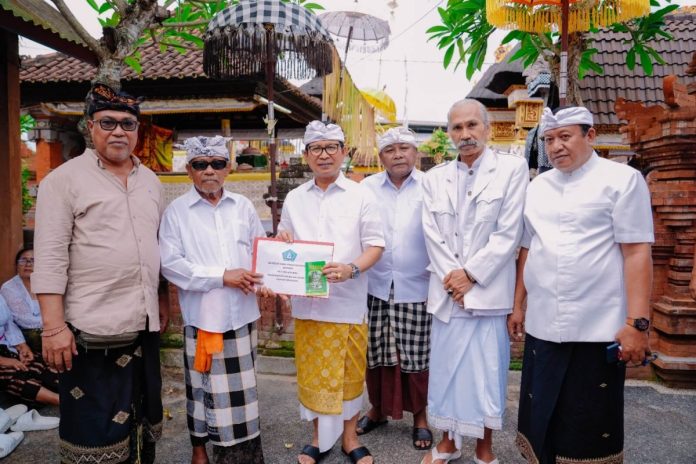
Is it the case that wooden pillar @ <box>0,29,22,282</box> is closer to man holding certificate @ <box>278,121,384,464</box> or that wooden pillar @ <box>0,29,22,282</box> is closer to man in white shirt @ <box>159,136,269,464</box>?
man in white shirt @ <box>159,136,269,464</box>

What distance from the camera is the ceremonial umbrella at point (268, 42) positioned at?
3850 mm

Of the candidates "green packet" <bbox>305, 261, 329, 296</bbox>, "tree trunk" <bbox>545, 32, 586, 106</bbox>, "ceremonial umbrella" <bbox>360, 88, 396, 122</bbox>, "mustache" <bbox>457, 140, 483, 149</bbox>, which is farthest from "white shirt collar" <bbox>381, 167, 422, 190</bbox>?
"ceremonial umbrella" <bbox>360, 88, 396, 122</bbox>

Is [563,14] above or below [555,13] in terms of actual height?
below

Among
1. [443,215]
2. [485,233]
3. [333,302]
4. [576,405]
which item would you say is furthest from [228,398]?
[576,405]

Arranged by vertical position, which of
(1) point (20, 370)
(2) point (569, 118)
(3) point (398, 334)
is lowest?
(1) point (20, 370)

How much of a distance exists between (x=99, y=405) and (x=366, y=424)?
6.01ft

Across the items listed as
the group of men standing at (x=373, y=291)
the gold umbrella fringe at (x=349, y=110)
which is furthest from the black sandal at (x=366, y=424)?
the gold umbrella fringe at (x=349, y=110)

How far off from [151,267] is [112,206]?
1.25 ft

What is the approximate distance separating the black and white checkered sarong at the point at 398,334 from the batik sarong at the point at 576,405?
0.92 meters

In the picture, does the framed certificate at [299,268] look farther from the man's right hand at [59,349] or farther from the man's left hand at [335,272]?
the man's right hand at [59,349]

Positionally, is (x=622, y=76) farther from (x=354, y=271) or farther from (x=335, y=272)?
(x=335, y=272)

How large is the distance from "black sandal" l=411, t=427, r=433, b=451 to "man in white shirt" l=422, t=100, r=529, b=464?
0.27 m

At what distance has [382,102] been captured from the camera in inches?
655

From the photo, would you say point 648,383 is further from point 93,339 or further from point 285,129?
point 285,129
